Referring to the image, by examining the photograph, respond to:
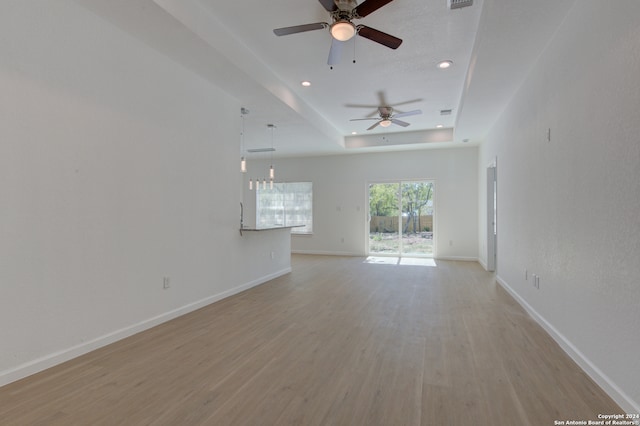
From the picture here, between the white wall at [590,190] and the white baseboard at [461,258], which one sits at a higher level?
the white wall at [590,190]

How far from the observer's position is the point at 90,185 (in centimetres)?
272

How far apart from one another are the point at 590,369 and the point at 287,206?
7.89 meters

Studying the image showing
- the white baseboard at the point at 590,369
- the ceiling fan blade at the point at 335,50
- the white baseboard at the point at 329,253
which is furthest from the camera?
the white baseboard at the point at 329,253

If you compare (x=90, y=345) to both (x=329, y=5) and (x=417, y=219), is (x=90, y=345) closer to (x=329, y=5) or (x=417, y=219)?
(x=329, y=5)

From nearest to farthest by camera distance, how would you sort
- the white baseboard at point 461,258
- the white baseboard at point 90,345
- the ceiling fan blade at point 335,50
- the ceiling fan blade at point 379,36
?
the white baseboard at point 90,345 → the ceiling fan blade at point 379,36 → the ceiling fan blade at point 335,50 → the white baseboard at point 461,258

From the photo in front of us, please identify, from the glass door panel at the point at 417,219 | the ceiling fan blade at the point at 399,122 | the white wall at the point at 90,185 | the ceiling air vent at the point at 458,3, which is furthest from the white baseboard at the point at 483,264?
the white wall at the point at 90,185

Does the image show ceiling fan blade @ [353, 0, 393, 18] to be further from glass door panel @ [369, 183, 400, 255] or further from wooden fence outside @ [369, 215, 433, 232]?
wooden fence outside @ [369, 215, 433, 232]

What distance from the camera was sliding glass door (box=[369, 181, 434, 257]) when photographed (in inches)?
327

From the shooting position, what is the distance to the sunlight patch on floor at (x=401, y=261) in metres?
7.33

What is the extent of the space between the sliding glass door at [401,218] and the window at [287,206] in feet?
5.81

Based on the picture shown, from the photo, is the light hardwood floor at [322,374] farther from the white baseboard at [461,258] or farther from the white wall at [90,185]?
the white baseboard at [461,258]

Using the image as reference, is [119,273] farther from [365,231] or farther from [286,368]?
[365,231]

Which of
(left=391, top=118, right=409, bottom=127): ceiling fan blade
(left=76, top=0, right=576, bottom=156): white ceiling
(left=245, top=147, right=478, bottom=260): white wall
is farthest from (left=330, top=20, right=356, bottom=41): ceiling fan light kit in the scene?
(left=245, top=147, right=478, bottom=260): white wall

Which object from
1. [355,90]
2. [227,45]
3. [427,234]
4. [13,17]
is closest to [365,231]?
[427,234]
